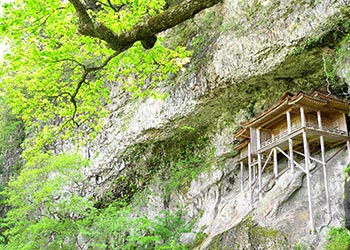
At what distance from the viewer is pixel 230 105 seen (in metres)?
14.1

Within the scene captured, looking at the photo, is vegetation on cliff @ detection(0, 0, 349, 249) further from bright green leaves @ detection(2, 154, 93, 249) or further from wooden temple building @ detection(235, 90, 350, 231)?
wooden temple building @ detection(235, 90, 350, 231)

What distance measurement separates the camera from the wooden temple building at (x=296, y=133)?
10.4 m

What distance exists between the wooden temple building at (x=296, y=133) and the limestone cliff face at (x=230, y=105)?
1.95 ft

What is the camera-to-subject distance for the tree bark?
5164 millimetres

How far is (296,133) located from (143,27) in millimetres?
6464

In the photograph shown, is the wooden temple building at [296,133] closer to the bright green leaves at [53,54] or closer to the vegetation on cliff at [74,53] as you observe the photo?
the vegetation on cliff at [74,53]

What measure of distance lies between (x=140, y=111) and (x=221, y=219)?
18.3 ft

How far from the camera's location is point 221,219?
12.9 m

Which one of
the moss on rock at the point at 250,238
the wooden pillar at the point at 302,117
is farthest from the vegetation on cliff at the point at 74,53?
the moss on rock at the point at 250,238

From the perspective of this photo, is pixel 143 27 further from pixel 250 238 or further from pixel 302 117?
pixel 250 238

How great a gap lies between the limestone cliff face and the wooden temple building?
1.95 ft

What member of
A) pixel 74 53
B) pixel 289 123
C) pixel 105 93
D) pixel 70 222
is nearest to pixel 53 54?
pixel 74 53

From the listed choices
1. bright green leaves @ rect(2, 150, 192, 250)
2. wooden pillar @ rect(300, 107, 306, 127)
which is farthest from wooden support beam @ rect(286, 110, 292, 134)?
bright green leaves @ rect(2, 150, 192, 250)

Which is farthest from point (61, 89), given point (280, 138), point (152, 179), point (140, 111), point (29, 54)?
point (152, 179)
